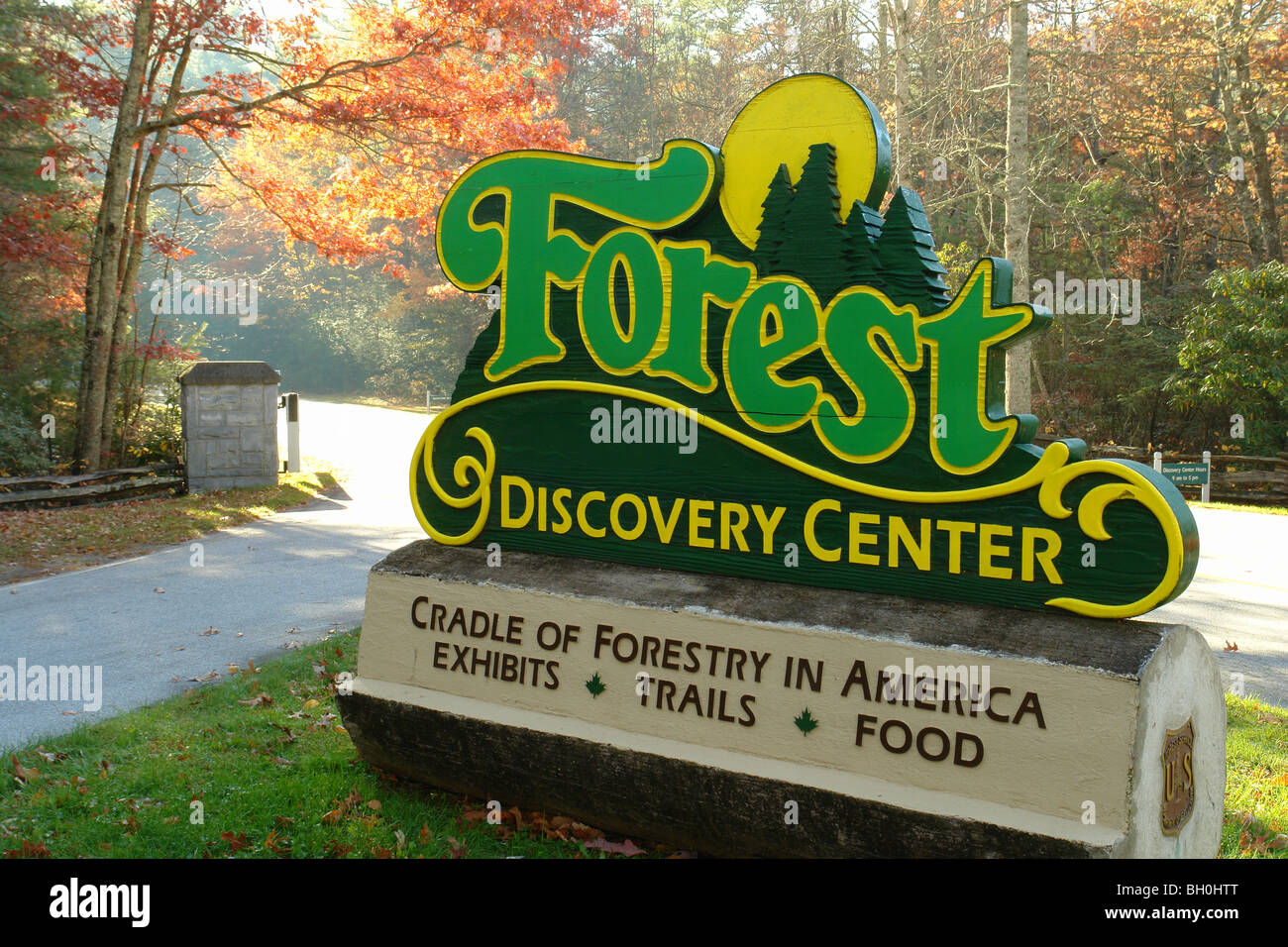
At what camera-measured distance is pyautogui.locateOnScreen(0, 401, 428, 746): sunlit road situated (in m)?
6.68

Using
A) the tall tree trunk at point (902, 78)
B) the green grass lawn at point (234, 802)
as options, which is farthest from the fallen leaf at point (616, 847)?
the tall tree trunk at point (902, 78)

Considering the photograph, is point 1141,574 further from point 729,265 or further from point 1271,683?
point 1271,683

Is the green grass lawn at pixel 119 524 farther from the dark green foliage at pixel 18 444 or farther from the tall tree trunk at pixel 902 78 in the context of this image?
the tall tree trunk at pixel 902 78

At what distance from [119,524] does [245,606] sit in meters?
4.84

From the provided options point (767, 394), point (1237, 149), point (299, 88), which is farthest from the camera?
point (1237, 149)

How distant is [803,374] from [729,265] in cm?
61

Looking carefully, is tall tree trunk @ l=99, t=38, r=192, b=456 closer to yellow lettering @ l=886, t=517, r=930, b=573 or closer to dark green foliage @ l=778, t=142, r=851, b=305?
dark green foliage @ l=778, t=142, r=851, b=305

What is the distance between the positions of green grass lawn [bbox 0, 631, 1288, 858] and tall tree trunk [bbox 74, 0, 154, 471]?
10.5 metres

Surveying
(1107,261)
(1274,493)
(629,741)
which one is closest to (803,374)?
(629,741)

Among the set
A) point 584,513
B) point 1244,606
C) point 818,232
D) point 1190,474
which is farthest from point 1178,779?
point 1190,474

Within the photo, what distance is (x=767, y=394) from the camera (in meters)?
4.27

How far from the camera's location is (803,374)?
4203 mm

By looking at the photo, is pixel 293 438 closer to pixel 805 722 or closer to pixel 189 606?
pixel 189 606

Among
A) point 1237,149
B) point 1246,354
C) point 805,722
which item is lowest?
point 805,722
